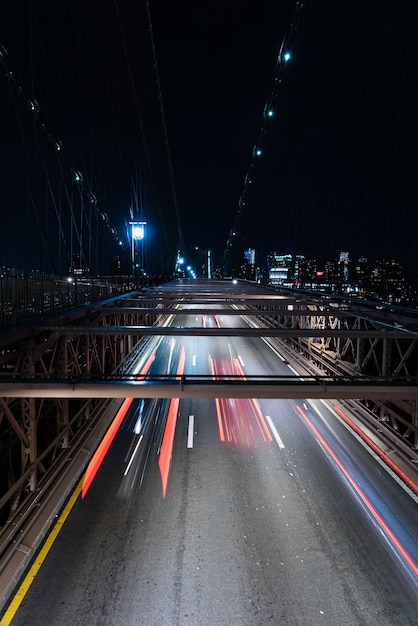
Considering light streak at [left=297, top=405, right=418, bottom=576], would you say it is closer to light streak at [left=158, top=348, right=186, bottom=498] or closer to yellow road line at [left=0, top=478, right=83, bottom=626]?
light streak at [left=158, top=348, right=186, bottom=498]

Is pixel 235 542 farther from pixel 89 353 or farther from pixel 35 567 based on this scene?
pixel 89 353

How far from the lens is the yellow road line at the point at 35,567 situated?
318 inches

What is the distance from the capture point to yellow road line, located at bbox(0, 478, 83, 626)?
8.09 metres

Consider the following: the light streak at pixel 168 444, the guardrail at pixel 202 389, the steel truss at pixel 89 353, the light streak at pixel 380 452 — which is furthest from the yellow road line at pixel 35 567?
the light streak at pixel 380 452

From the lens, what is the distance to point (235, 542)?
33.5 ft

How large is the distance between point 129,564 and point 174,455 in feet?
18.4

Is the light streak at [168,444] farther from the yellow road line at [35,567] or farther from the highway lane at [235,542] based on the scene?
the yellow road line at [35,567]

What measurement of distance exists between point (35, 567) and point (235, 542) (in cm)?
458

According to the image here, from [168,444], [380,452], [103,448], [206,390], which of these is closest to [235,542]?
[206,390]

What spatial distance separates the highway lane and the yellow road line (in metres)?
0.15

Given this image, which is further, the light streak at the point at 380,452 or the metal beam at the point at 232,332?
the light streak at the point at 380,452

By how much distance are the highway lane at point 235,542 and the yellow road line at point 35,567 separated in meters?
0.15

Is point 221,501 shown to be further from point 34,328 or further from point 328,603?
point 34,328

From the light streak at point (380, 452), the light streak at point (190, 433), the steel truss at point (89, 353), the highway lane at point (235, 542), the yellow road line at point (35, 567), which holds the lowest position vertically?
the light streak at point (190, 433)
